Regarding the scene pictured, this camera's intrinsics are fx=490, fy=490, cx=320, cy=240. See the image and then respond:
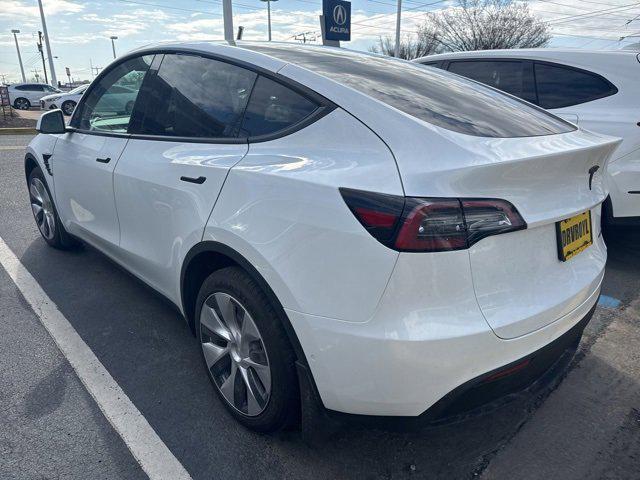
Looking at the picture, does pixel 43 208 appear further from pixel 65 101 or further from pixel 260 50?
pixel 65 101

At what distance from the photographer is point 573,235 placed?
192cm

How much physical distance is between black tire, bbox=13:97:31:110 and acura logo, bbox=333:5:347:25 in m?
28.6

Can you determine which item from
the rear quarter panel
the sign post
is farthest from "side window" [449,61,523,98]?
the sign post

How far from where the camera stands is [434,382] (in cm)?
159

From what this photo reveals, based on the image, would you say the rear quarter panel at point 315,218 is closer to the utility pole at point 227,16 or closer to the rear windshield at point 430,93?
the rear windshield at point 430,93

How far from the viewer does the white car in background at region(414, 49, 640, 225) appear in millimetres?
3832

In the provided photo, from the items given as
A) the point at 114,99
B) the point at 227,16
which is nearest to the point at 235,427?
the point at 114,99

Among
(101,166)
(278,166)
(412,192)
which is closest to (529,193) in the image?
(412,192)

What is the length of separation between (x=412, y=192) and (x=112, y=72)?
268 centimetres

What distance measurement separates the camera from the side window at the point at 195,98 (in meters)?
2.28

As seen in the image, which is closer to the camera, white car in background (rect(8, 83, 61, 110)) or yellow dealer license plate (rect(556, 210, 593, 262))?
yellow dealer license plate (rect(556, 210, 593, 262))

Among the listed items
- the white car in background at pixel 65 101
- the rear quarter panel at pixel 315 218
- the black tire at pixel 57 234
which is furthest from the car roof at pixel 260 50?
the white car in background at pixel 65 101

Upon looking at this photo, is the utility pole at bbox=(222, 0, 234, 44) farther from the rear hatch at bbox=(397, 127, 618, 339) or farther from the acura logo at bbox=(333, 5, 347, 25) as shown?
the rear hatch at bbox=(397, 127, 618, 339)

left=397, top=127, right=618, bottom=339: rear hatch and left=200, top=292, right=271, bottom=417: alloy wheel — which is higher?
left=397, top=127, right=618, bottom=339: rear hatch
